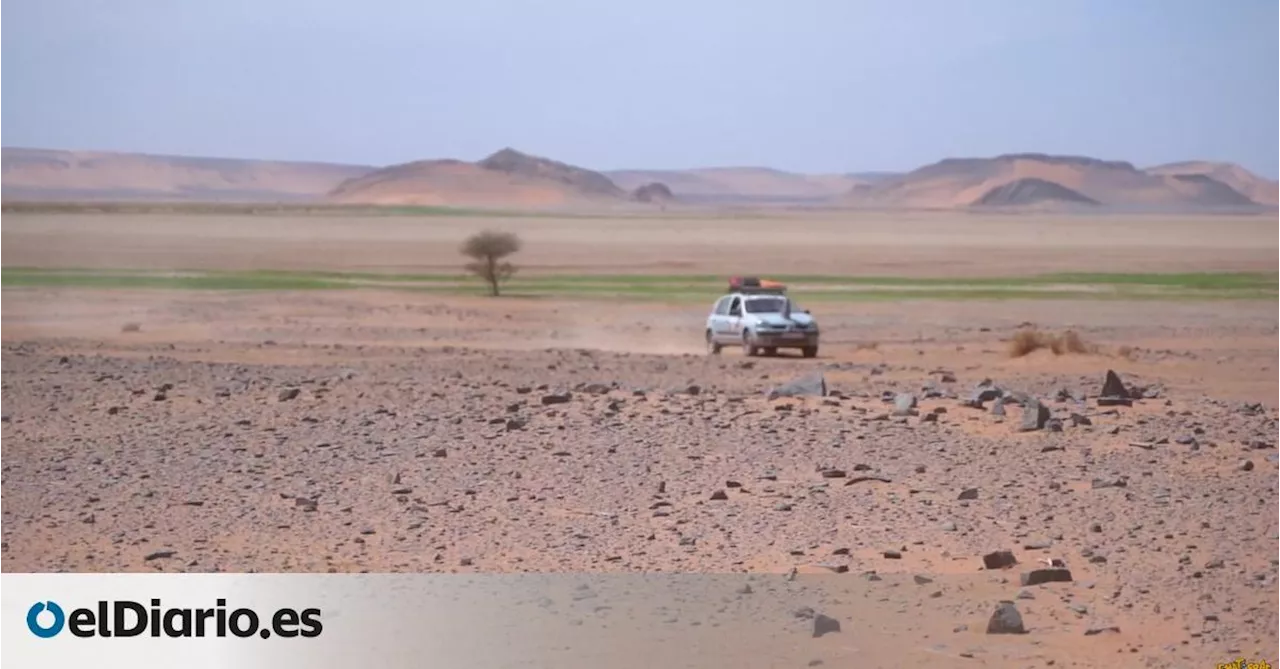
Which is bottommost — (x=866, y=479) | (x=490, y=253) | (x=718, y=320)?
(x=718, y=320)

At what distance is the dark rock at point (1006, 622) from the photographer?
27.5 ft

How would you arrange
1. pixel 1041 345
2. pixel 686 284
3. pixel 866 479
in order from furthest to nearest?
1. pixel 686 284
2. pixel 1041 345
3. pixel 866 479

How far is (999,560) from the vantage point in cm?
980

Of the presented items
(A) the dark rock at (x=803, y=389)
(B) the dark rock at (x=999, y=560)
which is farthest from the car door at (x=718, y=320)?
(B) the dark rock at (x=999, y=560)

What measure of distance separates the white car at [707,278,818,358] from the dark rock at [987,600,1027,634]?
24.1m

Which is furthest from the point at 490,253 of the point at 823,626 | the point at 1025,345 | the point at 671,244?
the point at 823,626

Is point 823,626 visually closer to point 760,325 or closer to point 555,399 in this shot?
point 555,399

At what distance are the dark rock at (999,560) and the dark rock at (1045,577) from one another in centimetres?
38

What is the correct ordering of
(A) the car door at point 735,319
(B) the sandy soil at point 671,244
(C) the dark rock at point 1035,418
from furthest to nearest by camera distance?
(B) the sandy soil at point 671,244, (A) the car door at point 735,319, (C) the dark rock at point 1035,418

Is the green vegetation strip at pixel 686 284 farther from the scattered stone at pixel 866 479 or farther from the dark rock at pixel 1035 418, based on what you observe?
the scattered stone at pixel 866 479

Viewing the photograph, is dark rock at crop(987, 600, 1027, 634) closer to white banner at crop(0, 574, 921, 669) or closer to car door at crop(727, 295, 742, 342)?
white banner at crop(0, 574, 921, 669)

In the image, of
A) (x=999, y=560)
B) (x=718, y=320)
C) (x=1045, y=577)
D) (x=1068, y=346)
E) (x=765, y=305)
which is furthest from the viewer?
(x=718, y=320)

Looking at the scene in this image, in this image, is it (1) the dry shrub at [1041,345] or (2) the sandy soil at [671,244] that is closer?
(1) the dry shrub at [1041,345]

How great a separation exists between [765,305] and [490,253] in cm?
3495
